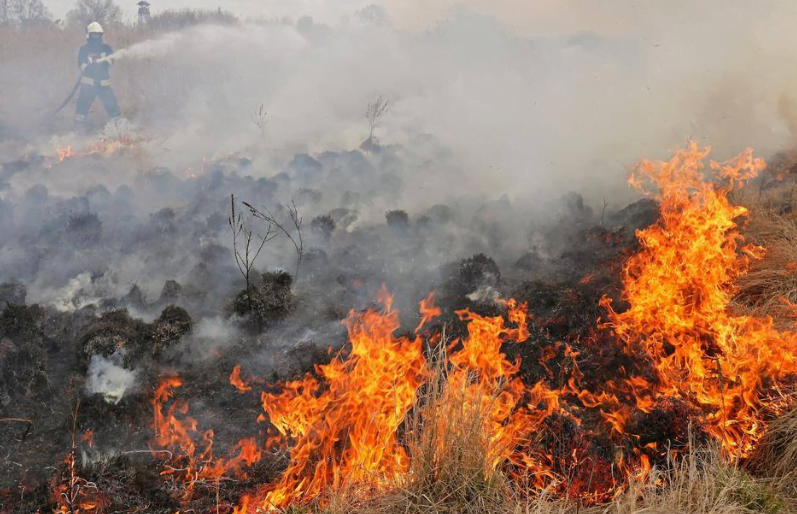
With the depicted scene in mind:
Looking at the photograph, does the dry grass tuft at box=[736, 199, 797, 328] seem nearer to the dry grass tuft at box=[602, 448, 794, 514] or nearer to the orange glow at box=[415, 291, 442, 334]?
the dry grass tuft at box=[602, 448, 794, 514]

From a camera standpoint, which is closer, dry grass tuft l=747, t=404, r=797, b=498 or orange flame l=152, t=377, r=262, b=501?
dry grass tuft l=747, t=404, r=797, b=498

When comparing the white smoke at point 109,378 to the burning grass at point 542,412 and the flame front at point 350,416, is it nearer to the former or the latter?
the burning grass at point 542,412

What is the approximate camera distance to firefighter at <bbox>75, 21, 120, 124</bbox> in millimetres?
17828

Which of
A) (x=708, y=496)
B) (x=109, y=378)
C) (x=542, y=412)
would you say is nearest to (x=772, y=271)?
(x=542, y=412)

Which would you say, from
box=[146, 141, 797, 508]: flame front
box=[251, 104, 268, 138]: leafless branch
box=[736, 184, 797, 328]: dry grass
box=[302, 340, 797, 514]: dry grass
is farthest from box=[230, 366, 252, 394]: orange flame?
box=[251, 104, 268, 138]: leafless branch

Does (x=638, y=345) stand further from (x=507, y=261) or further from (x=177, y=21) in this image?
(x=177, y=21)

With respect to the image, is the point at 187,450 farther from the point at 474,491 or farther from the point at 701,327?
the point at 701,327

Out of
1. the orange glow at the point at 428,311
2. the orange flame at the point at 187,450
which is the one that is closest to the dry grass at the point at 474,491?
the orange flame at the point at 187,450

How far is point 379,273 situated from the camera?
29.5ft

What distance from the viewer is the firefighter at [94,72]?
17.8m

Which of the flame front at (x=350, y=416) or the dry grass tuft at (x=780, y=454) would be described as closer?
the dry grass tuft at (x=780, y=454)

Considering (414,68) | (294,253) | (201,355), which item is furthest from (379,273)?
(414,68)

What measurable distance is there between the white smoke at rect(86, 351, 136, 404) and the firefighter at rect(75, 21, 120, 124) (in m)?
15.3

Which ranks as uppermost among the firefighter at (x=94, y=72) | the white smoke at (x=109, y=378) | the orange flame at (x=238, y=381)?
the firefighter at (x=94, y=72)
